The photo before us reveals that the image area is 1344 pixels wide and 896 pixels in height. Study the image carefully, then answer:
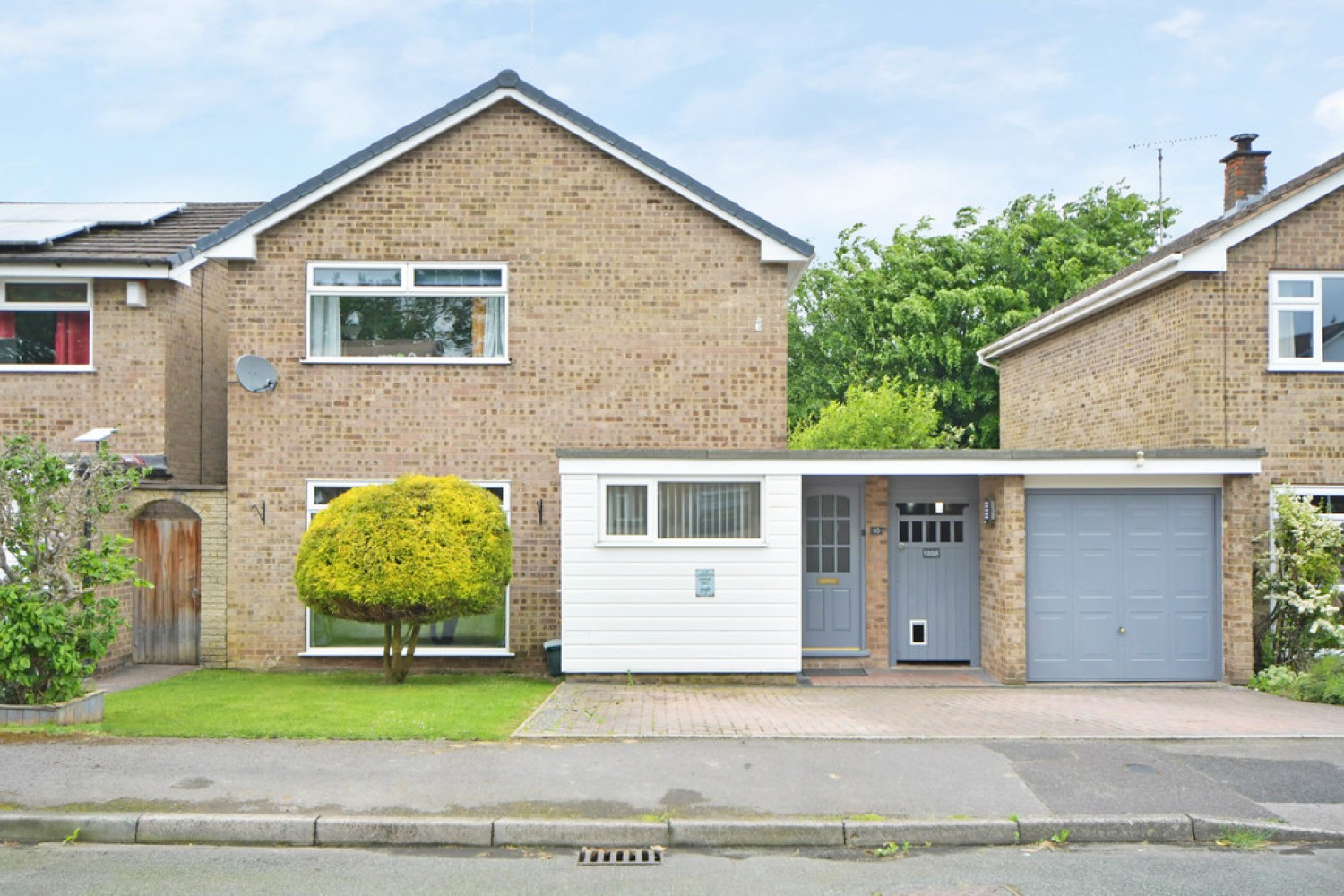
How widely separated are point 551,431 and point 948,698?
5985mm

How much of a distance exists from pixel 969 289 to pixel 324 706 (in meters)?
28.1

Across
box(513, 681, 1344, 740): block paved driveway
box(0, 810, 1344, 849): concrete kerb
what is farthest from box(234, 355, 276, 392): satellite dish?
box(0, 810, 1344, 849): concrete kerb

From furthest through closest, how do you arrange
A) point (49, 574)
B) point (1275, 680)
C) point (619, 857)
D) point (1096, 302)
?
point (1096, 302)
point (1275, 680)
point (49, 574)
point (619, 857)

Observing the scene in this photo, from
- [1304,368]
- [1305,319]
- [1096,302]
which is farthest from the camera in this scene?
[1096,302]

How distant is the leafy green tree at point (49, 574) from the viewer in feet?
30.3

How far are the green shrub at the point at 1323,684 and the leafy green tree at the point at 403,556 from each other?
915 centimetres

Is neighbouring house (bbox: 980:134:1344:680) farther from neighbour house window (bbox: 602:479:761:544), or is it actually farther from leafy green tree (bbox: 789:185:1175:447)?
leafy green tree (bbox: 789:185:1175:447)

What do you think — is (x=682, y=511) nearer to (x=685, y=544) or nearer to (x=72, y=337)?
(x=685, y=544)

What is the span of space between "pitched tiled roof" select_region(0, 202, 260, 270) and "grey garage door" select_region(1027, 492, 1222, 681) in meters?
12.0

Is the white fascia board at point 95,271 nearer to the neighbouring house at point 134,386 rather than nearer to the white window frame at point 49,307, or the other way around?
the neighbouring house at point 134,386

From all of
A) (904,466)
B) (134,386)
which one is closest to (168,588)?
(134,386)

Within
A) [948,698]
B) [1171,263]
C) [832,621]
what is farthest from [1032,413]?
[948,698]

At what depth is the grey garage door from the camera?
1280 centimetres

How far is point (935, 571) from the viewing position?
44.7 ft
